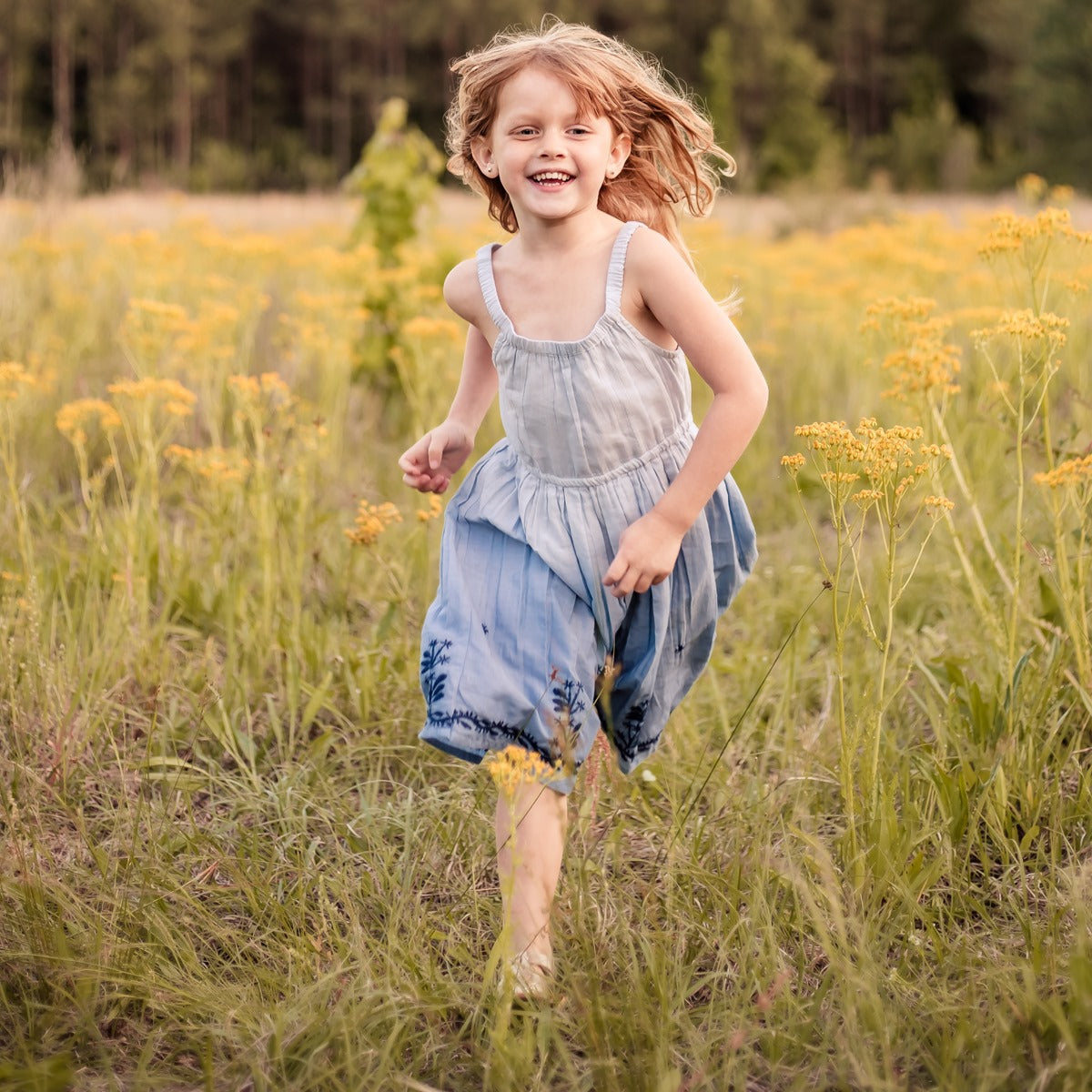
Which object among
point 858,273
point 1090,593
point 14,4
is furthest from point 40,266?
point 14,4

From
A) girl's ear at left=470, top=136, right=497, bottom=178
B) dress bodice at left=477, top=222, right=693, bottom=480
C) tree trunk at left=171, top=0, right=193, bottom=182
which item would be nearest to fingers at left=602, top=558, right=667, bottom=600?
dress bodice at left=477, top=222, right=693, bottom=480

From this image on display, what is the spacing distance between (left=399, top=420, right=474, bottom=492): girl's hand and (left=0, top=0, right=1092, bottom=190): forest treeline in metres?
23.1

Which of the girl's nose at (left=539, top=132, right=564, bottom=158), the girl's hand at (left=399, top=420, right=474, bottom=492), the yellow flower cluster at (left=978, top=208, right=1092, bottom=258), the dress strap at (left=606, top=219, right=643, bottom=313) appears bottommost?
the girl's hand at (left=399, top=420, right=474, bottom=492)

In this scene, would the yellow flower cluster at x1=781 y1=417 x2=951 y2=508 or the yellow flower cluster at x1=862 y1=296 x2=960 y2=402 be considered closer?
the yellow flower cluster at x1=781 y1=417 x2=951 y2=508

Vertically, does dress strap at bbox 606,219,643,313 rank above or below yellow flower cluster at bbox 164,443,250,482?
above

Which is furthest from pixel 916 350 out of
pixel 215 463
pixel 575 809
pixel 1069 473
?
pixel 215 463

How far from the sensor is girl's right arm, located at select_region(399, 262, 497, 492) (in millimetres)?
1823

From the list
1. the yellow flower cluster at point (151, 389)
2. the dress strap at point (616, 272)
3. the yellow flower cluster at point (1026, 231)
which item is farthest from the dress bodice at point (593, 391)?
the yellow flower cluster at point (151, 389)

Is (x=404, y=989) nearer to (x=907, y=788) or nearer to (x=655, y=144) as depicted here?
(x=907, y=788)

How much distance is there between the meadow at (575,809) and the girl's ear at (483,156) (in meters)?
0.61

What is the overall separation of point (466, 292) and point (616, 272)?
267mm

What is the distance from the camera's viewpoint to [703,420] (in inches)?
60.3

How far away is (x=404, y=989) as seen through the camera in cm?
150

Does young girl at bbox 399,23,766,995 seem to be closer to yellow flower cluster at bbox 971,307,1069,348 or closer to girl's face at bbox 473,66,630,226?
girl's face at bbox 473,66,630,226
